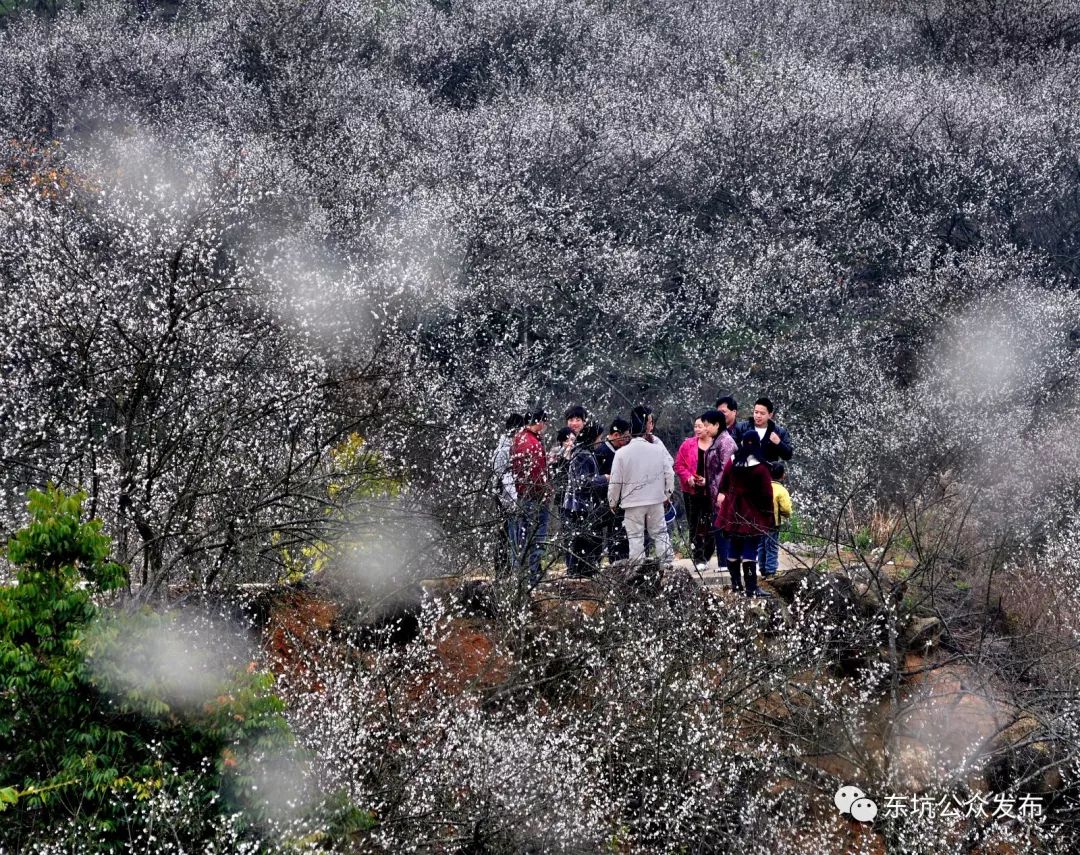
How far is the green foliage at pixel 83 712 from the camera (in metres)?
5.57

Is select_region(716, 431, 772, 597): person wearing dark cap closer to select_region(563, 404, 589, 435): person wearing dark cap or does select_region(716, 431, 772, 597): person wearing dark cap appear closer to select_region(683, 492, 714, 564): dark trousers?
select_region(683, 492, 714, 564): dark trousers

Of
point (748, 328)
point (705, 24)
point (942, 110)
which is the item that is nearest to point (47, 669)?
point (748, 328)

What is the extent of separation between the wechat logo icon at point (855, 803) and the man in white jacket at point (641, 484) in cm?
243

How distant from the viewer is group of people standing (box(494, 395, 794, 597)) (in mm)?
9781

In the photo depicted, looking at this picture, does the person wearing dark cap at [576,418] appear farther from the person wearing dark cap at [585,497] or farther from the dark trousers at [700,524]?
the dark trousers at [700,524]

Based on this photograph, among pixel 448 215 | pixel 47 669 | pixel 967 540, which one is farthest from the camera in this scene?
pixel 448 215

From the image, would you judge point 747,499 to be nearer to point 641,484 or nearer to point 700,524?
point 641,484

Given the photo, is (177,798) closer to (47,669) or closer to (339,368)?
(47,669)

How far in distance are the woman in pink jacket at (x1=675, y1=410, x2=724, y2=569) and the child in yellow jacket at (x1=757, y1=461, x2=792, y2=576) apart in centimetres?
52

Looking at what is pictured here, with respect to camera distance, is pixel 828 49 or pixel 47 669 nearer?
pixel 47 669

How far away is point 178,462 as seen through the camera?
9.48 m

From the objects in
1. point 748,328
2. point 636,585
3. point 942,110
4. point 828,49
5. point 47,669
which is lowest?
point 47,669

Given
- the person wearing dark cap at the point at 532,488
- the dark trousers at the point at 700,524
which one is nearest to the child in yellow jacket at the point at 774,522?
the dark trousers at the point at 700,524

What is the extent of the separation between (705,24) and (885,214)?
12081 millimetres
